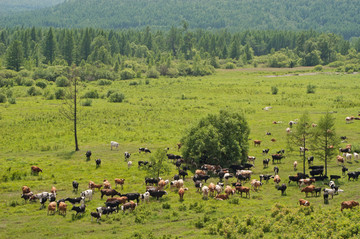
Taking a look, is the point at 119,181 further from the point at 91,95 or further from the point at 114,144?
the point at 91,95

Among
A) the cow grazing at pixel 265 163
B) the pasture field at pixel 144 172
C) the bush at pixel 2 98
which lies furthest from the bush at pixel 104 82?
the cow grazing at pixel 265 163

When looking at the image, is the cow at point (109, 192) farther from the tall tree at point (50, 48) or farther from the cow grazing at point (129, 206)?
the tall tree at point (50, 48)

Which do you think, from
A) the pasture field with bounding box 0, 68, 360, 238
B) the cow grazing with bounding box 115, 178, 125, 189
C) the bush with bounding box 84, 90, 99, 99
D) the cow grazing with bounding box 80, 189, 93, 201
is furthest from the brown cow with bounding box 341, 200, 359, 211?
the bush with bounding box 84, 90, 99, 99

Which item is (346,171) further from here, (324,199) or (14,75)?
(14,75)

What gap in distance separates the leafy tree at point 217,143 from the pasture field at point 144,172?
266cm

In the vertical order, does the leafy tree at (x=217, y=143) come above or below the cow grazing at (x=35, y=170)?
above

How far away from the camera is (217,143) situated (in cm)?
4153

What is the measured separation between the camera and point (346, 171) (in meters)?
38.5

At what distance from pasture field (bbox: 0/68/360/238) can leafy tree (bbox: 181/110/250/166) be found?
2.66 metres

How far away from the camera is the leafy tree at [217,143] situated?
41.7 meters

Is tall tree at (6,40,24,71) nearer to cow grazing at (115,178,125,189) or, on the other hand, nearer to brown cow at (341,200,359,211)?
cow grazing at (115,178,125,189)

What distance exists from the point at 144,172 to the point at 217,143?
29.4 ft

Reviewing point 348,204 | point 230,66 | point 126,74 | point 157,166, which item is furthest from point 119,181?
point 230,66

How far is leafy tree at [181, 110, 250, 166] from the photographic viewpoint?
4172cm
